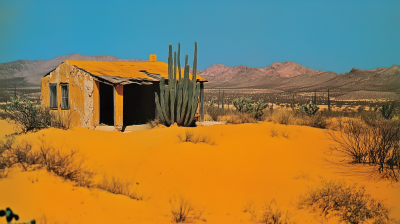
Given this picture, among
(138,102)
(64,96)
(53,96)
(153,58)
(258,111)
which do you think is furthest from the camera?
(153,58)

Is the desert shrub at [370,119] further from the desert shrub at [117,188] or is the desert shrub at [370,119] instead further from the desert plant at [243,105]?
the desert shrub at [117,188]

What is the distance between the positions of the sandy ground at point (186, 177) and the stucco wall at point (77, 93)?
2976 mm

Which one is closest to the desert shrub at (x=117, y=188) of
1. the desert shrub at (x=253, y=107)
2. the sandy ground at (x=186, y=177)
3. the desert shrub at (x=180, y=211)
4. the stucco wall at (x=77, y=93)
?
the sandy ground at (x=186, y=177)

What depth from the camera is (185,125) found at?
12305 mm

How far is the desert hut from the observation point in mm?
12570

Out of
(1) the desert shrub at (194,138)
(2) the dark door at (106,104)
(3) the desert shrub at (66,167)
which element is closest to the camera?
(3) the desert shrub at (66,167)

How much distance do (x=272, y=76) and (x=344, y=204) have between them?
11074 centimetres

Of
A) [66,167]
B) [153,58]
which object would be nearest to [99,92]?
[153,58]

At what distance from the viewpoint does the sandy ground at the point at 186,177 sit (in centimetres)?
505

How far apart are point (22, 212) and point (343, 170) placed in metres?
7.37

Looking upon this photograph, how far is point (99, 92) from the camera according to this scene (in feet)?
48.5

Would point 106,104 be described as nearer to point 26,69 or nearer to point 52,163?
point 52,163

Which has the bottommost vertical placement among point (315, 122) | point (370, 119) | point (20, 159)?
point (20, 159)

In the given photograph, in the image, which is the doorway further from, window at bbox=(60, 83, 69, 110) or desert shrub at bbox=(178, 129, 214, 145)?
desert shrub at bbox=(178, 129, 214, 145)
